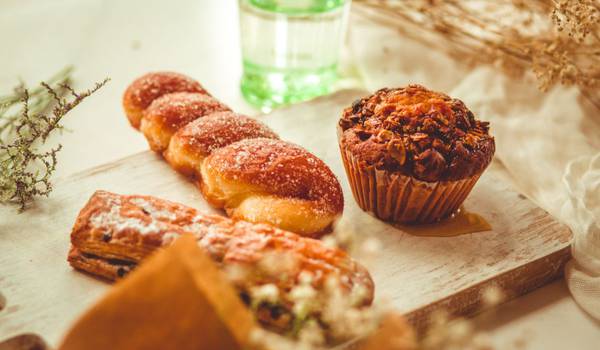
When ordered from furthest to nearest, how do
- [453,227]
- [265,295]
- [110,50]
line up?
[110,50], [453,227], [265,295]

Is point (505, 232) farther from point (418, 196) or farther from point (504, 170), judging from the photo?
point (504, 170)

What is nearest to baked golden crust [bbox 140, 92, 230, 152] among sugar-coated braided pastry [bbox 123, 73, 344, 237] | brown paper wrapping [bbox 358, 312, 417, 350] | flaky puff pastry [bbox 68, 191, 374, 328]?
sugar-coated braided pastry [bbox 123, 73, 344, 237]

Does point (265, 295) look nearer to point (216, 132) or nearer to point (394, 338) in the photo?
point (394, 338)

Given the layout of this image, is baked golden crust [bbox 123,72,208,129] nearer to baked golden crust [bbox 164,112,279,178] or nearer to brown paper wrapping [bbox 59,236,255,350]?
baked golden crust [bbox 164,112,279,178]

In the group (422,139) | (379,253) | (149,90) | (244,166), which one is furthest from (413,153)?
(149,90)

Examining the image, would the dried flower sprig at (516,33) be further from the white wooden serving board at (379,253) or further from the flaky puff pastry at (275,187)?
the flaky puff pastry at (275,187)

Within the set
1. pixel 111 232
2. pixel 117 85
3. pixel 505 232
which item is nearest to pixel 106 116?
pixel 117 85
